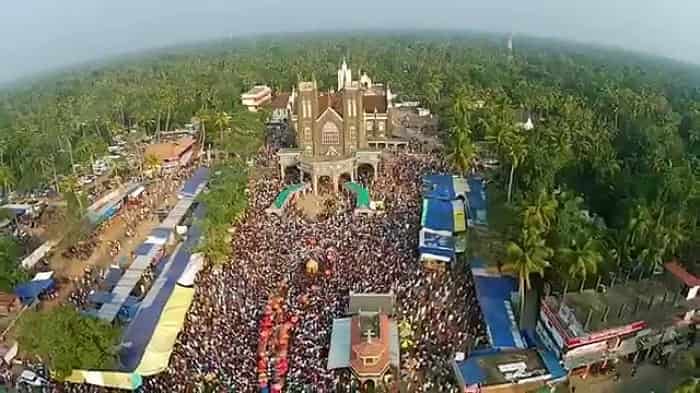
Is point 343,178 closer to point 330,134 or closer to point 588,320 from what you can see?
point 330,134

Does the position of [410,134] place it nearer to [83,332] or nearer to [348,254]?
[348,254]

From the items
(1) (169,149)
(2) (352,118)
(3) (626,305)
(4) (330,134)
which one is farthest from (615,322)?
(1) (169,149)

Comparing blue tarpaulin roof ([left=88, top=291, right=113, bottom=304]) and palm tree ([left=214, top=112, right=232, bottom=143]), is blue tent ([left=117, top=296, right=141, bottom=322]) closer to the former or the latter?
blue tarpaulin roof ([left=88, top=291, right=113, bottom=304])

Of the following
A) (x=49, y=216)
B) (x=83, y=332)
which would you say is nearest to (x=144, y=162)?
(x=49, y=216)

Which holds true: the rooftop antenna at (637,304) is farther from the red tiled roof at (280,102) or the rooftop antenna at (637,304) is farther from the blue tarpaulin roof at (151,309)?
the red tiled roof at (280,102)

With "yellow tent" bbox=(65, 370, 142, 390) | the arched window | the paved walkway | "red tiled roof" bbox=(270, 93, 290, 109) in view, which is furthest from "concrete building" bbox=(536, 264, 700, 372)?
"red tiled roof" bbox=(270, 93, 290, 109)

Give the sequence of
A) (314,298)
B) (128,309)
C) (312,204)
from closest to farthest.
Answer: (128,309) < (314,298) < (312,204)
